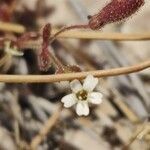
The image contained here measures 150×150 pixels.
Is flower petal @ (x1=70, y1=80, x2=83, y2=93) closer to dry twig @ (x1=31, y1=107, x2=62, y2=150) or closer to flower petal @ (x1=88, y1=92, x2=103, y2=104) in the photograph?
flower petal @ (x1=88, y1=92, x2=103, y2=104)

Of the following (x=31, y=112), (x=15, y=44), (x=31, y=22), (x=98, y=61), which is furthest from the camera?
(x=31, y=22)

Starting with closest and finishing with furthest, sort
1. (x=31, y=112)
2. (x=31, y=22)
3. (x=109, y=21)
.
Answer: (x=109, y=21), (x=31, y=112), (x=31, y=22)

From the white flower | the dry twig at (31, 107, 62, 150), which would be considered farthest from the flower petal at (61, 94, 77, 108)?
the dry twig at (31, 107, 62, 150)

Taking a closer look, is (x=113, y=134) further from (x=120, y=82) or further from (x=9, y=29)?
(x=9, y=29)

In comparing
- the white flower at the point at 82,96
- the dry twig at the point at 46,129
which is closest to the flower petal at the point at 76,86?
the white flower at the point at 82,96

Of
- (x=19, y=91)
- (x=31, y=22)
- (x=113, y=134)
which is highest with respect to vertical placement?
(x=31, y=22)

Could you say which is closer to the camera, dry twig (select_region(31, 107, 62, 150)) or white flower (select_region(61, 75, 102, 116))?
white flower (select_region(61, 75, 102, 116))

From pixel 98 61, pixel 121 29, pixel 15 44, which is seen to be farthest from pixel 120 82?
pixel 15 44
